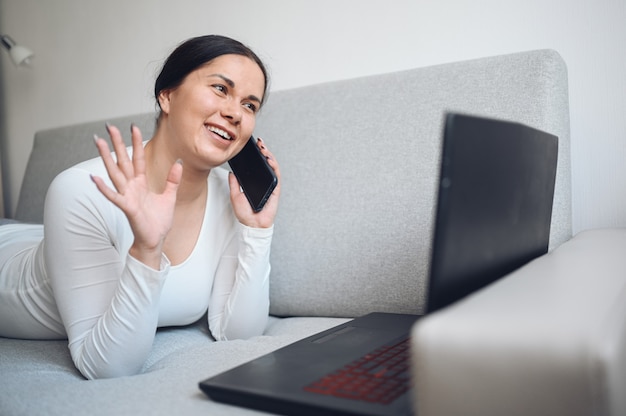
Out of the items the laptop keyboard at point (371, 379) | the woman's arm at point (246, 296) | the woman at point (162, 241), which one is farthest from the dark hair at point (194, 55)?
the laptop keyboard at point (371, 379)

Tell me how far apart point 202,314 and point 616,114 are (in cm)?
111

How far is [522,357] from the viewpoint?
0.44 meters

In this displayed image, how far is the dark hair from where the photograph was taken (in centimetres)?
119

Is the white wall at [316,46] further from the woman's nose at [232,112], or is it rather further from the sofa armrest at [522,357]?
the sofa armrest at [522,357]

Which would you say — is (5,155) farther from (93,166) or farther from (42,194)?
(93,166)

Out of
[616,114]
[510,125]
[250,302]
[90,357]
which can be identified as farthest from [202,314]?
[616,114]

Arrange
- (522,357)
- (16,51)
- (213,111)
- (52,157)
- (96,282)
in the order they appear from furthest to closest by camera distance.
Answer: (16,51) < (52,157) < (213,111) < (96,282) < (522,357)

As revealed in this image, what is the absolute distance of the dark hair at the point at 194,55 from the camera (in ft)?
3.92

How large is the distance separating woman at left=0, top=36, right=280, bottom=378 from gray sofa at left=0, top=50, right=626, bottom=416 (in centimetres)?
8

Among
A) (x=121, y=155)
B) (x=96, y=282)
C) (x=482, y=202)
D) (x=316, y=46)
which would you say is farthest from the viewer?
(x=316, y=46)

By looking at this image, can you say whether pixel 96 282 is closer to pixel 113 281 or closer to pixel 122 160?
pixel 113 281

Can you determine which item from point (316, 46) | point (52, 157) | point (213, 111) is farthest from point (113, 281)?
point (52, 157)

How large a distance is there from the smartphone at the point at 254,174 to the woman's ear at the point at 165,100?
201mm

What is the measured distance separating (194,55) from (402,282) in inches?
27.4
